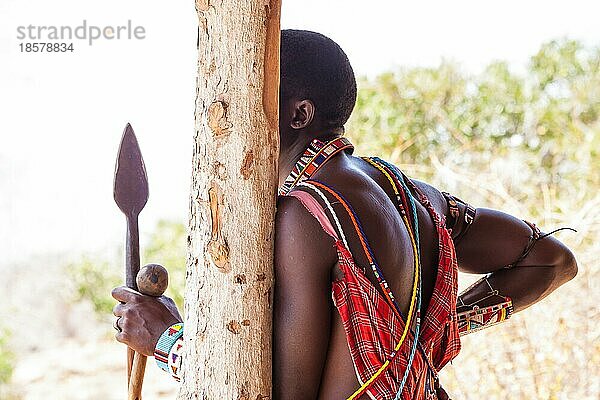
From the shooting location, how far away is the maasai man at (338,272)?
137cm

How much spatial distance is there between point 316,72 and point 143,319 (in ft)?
1.81

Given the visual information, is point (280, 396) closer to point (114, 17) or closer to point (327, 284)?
point (327, 284)

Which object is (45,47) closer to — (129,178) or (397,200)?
(129,178)

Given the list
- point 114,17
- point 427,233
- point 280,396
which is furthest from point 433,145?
point 280,396

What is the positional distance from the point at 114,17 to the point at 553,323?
3339mm

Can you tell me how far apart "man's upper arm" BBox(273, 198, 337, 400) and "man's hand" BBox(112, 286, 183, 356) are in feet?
0.74

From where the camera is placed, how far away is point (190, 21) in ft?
18.0

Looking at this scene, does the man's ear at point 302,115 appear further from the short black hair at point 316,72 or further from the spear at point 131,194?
the spear at point 131,194

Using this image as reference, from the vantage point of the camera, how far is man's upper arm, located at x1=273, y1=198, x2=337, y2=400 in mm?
1355

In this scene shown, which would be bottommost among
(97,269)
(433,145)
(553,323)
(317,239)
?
(97,269)

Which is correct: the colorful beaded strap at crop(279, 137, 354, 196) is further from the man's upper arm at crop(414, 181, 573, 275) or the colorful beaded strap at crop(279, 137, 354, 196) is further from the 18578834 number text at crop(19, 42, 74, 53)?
the 18578834 number text at crop(19, 42, 74, 53)

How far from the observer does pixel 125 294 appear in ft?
5.05

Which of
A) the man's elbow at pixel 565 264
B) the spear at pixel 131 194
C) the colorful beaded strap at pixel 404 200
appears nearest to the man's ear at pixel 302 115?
the colorful beaded strap at pixel 404 200

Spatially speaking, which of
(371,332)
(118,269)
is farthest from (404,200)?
(118,269)
